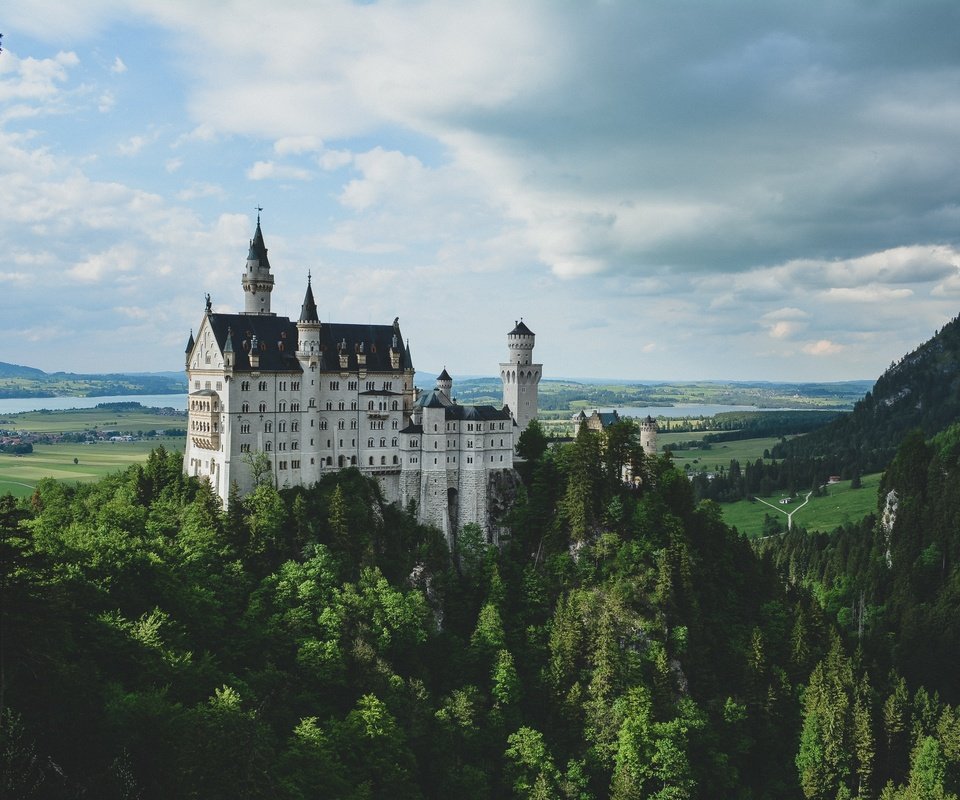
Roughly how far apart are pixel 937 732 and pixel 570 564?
3780 cm

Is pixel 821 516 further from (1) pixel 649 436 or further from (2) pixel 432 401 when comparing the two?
(2) pixel 432 401

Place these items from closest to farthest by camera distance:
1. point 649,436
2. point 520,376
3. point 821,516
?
point 520,376
point 649,436
point 821,516

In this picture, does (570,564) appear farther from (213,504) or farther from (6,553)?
(6,553)

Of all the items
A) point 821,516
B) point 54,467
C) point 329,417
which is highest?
point 329,417

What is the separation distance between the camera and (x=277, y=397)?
9281 cm

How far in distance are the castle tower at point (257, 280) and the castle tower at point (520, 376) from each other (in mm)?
28854

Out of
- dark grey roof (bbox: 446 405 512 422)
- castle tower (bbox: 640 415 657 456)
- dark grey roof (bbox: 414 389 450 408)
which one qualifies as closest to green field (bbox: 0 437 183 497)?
dark grey roof (bbox: 414 389 450 408)

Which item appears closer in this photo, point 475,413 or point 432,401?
point 432,401

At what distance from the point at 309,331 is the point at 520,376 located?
27.7 meters

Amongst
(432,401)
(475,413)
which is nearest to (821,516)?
(475,413)

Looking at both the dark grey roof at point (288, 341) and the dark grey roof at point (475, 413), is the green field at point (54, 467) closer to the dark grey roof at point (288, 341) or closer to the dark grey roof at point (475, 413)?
the dark grey roof at point (288, 341)

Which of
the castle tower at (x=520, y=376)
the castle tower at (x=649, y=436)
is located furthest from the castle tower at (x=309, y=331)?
the castle tower at (x=649, y=436)

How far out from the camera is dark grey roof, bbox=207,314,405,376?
91.6m

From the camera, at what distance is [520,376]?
110 metres
